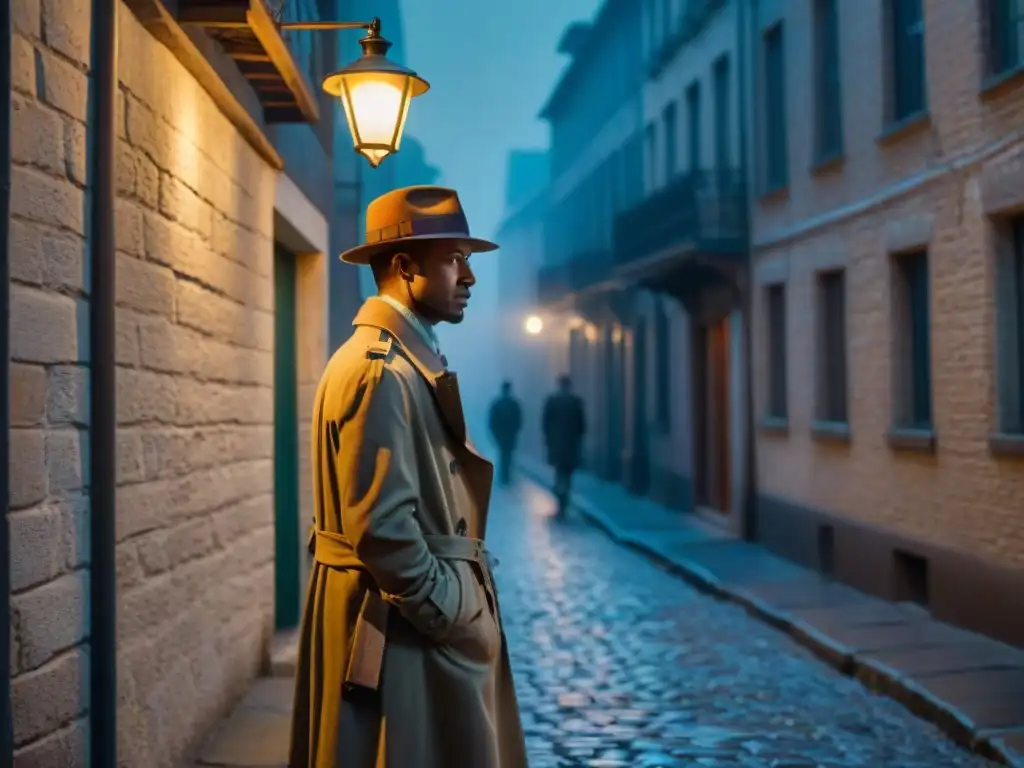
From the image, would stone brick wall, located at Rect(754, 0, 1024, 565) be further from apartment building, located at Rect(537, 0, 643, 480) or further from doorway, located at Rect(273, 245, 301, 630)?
apartment building, located at Rect(537, 0, 643, 480)

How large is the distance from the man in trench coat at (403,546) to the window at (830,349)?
10741mm

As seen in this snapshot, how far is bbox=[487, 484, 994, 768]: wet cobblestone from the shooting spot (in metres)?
6.72

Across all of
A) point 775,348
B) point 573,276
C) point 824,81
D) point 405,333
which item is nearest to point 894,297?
point 824,81

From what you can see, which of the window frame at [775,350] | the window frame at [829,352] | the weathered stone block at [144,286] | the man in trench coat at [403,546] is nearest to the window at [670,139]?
the window frame at [775,350]

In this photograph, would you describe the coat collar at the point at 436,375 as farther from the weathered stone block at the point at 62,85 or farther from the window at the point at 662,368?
the window at the point at 662,368

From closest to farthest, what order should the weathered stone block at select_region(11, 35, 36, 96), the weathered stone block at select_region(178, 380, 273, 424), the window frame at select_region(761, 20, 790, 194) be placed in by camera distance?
the weathered stone block at select_region(11, 35, 36, 96), the weathered stone block at select_region(178, 380, 273, 424), the window frame at select_region(761, 20, 790, 194)

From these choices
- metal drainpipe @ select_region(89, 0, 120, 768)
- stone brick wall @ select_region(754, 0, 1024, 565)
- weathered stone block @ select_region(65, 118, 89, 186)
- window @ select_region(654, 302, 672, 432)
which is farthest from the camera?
window @ select_region(654, 302, 672, 432)

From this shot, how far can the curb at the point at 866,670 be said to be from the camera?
6.71 meters

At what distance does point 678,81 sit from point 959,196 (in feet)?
36.7

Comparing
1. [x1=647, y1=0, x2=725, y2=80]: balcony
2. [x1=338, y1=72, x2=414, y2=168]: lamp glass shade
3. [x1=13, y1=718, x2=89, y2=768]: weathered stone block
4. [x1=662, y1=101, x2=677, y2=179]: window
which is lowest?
[x1=13, y1=718, x2=89, y2=768]: weathered stone block

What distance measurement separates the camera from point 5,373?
339 centimetres

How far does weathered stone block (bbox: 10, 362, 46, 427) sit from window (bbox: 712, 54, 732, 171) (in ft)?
50.3

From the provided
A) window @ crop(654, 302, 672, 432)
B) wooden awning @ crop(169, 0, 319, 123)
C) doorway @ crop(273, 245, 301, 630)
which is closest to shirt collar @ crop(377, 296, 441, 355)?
wooden awning @ crop(169, 0, 319, 123)

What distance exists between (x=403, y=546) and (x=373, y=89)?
332 cm
